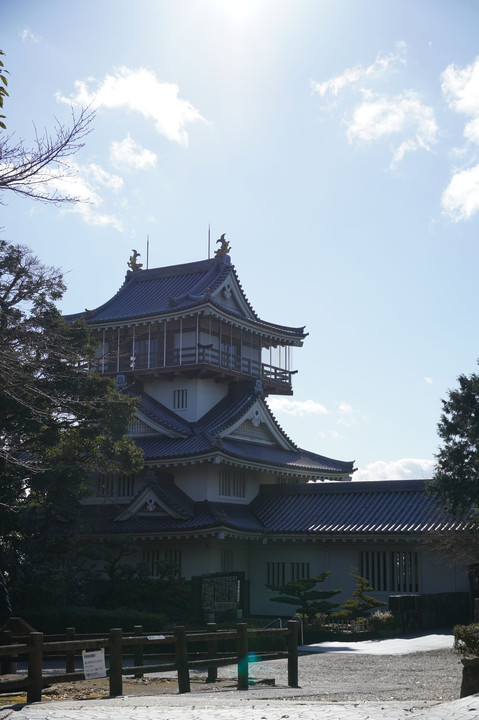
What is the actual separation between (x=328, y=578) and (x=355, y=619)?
6165mm

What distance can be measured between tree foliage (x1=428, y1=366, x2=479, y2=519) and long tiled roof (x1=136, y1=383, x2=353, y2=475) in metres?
8.48

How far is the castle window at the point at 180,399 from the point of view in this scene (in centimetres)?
3970

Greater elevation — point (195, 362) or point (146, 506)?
point (195, 362)

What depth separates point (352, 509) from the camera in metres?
35.0

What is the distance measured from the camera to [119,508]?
36.7 m

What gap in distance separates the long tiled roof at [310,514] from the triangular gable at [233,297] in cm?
927

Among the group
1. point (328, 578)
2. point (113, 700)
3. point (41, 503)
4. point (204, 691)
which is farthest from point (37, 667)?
point (328, 578)

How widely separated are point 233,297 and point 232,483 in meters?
9.54

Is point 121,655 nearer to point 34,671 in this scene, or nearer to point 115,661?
point 115,661

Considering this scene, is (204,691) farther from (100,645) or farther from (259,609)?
(259,609)

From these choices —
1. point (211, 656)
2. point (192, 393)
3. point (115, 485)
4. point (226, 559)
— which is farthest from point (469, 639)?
point (192, 393)

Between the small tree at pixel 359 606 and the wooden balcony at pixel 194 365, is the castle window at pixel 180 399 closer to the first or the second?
the wooden balcony at pixel 194 365

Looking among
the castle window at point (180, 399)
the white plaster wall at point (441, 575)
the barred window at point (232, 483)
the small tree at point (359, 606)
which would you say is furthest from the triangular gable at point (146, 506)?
the white plaster wall at point (441, 575)

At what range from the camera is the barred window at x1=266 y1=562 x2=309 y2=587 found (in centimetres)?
3531
